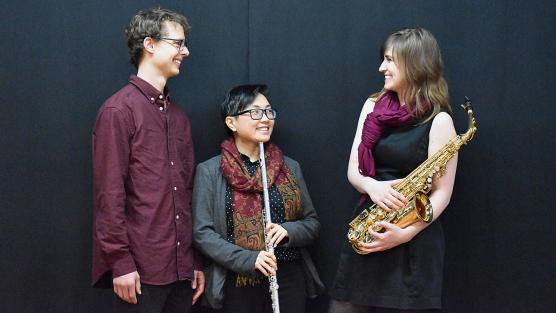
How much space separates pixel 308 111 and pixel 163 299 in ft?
3.44

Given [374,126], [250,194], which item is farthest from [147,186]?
[374,126]

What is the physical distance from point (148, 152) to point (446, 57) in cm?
138

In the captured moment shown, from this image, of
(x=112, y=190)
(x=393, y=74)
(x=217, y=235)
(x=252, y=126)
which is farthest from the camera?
(x=252, y=126)

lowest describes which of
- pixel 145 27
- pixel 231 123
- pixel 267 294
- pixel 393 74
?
pixel 267 294

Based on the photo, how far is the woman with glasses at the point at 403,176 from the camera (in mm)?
2334

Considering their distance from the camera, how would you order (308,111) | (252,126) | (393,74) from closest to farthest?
(393,74) < (252,126) < (308,111)

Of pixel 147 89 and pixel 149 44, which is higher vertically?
pixel 149 44

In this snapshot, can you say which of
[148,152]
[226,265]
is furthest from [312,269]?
[148,152]

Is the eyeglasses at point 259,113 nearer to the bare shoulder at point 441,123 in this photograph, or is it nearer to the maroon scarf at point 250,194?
the maroon scarf at point 250,194

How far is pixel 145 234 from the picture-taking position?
2391mm

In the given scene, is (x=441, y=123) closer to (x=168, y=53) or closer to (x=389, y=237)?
(x=389, y=237)

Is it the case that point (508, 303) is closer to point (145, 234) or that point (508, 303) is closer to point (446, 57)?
point (446, 57)

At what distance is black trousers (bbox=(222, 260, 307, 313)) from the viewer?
2.59 m

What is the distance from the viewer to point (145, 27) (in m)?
2.53
